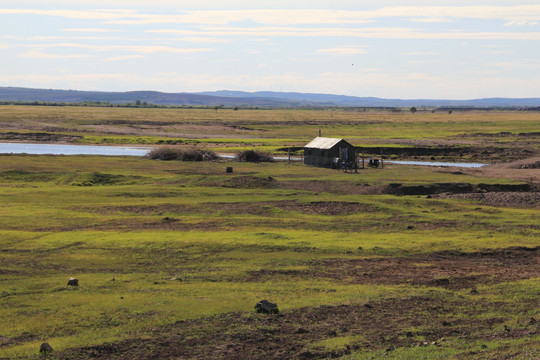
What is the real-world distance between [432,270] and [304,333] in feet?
34.1

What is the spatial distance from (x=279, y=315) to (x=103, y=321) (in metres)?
A: 5.41

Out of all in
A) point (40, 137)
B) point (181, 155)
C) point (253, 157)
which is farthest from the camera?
point (40, 137)

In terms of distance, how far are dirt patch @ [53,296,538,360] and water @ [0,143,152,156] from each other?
72.5m

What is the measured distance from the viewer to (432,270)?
2986cm

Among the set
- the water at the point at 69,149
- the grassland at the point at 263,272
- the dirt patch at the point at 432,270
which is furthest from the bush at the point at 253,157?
the dirt patch at the point at 432,270

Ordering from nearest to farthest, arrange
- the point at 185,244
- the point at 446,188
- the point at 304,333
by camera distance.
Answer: the point at 304,333, the point at 185,244, the point at 446,188

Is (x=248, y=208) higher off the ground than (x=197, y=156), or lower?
lower

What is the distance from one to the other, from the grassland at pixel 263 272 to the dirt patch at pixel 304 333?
2.4 inches

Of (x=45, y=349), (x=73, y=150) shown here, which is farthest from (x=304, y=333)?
(x=73, y=150)

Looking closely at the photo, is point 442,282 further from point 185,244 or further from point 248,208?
point 248,208

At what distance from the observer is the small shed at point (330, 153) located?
74062 mm

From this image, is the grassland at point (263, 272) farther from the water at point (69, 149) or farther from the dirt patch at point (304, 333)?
the water at point (69, 149)

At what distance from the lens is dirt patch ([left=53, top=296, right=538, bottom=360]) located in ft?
64.0

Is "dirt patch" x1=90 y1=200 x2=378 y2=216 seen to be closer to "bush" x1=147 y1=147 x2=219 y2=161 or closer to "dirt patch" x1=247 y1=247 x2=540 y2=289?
"dirt patch" x1=247 y1=247 x2=540 y2=289
